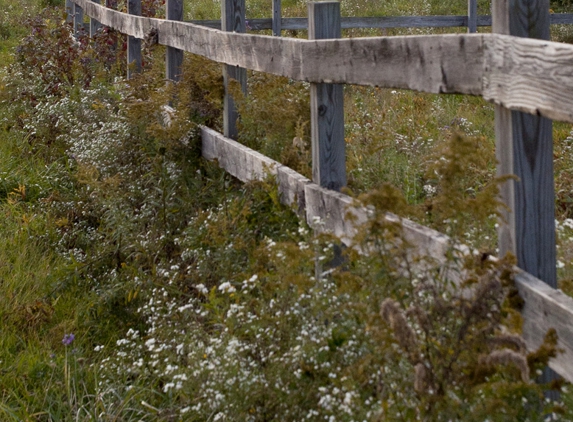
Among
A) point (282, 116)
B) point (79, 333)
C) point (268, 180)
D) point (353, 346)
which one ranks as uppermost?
point (282, 116)

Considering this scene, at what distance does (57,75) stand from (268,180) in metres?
6.29

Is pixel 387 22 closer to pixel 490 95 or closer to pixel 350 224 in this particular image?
pixel 350 224

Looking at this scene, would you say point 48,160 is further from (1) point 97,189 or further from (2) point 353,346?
(2) point 353,346

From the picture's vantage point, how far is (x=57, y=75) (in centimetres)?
1042

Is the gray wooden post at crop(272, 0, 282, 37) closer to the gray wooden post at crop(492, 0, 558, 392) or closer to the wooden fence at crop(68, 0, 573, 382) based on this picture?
the wooden fence at crop(68, 0, 573, 382)

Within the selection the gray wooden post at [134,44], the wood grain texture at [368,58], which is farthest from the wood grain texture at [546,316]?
the gray wooden post at [134,44]

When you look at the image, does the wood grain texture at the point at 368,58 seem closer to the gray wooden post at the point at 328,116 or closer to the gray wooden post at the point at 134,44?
the gray wooden post at the point at 328,116

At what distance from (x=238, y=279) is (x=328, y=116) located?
101 cm

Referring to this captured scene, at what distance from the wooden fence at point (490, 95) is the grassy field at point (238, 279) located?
146mm

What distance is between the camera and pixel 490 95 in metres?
2.85

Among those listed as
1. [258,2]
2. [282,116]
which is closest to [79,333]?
[282,116]

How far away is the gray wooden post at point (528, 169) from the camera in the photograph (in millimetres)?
2818

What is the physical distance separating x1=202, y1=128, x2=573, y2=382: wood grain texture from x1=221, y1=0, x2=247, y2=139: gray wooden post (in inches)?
5.4

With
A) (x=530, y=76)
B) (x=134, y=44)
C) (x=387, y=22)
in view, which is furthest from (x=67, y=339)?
(x=387, y=22)
